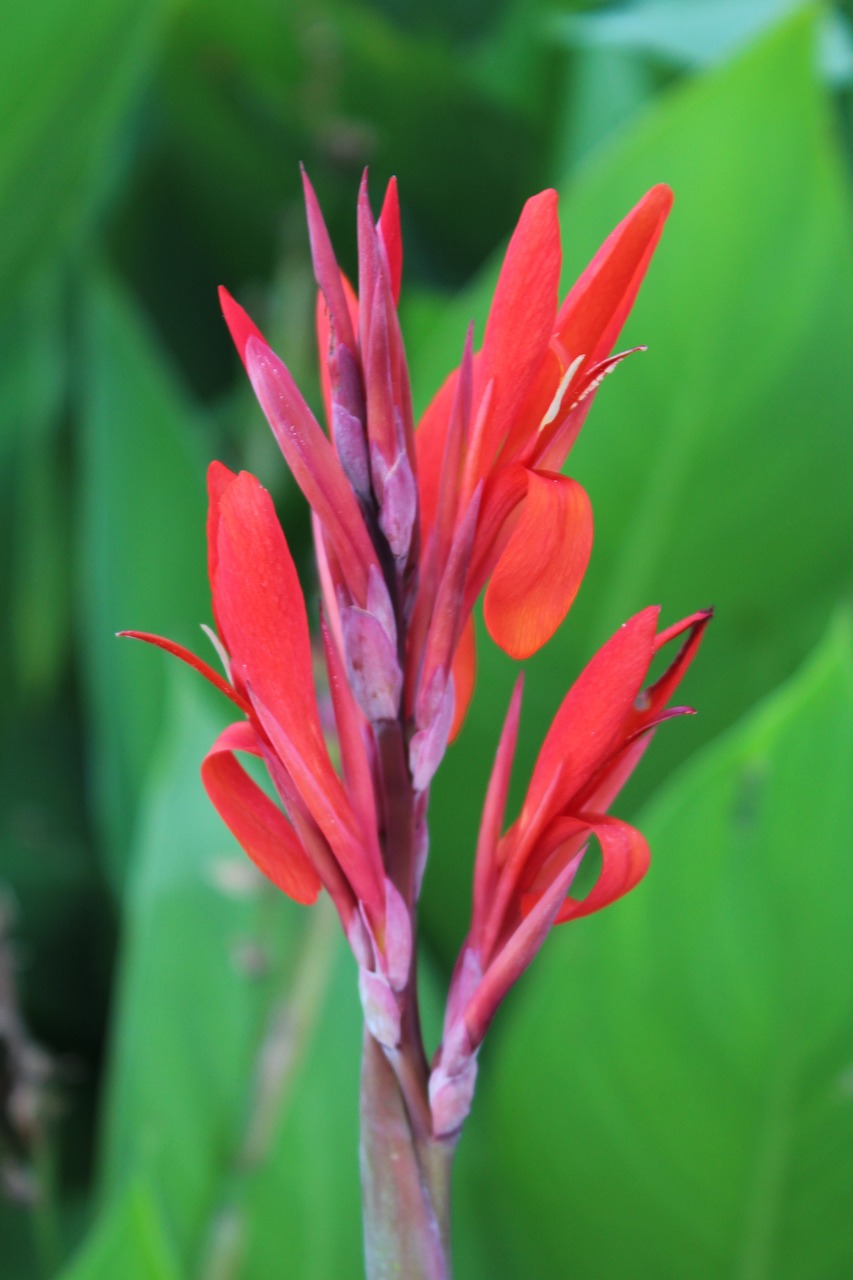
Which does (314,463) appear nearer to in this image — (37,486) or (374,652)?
(374,652)

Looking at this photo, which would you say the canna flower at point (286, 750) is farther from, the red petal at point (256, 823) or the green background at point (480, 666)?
the green background at point (480, 666)

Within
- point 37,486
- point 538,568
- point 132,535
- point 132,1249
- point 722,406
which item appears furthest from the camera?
point 37,486

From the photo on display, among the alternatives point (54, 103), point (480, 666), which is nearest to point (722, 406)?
point (480, 666)

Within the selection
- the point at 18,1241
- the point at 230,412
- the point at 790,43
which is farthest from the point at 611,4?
the point at 18,1241

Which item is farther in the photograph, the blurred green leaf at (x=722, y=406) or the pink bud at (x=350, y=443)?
the blurred green leaf at (x=722, y=406)

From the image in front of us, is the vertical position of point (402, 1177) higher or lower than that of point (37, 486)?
lower

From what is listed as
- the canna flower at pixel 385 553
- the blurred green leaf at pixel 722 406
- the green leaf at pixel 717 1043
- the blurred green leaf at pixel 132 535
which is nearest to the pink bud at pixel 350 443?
the canna flower at pixel 385 553

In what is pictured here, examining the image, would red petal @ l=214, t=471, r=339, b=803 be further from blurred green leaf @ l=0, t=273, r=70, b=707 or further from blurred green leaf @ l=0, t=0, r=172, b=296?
blurred green leaf @ l=0, t=273, r=70, b=707
